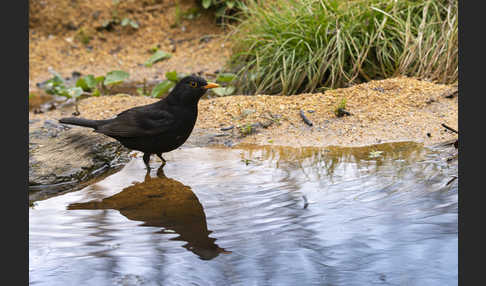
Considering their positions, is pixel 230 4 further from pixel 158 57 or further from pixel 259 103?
pixel 259 103

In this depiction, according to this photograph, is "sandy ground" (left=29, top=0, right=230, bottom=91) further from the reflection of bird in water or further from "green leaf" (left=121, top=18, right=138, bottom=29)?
the reflection of bird in water

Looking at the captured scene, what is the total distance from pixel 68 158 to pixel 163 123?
887 mm

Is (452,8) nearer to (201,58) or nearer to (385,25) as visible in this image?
(385,25)

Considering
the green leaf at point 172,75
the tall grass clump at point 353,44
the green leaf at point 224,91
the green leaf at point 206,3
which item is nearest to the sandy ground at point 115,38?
the green leaf at point 206,3

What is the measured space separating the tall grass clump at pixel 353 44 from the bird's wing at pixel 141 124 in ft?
7.27

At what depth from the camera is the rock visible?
160 inches

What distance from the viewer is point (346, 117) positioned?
16.7 feet

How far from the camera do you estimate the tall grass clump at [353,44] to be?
19.4 ft

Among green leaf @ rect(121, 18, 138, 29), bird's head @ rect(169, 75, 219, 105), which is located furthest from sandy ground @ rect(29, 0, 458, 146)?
bird's head @ rect(169, 75, 219, 105)

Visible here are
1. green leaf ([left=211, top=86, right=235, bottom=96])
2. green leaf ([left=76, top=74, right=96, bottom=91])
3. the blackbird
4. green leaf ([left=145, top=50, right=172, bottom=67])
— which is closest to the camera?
the blackbird

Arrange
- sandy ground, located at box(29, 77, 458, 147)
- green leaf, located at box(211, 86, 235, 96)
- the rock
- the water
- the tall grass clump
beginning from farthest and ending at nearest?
green leaf, located at box(211, 86, 235, 96)
the tall grass clump
sandy ground, located at box(29, 77, 458, 147)
the rock
the water

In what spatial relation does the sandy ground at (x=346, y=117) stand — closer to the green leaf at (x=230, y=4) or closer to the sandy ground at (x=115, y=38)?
the green leaf at (x=230, y=4)

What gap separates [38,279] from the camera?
2564mm

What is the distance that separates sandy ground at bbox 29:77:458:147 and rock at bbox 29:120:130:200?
2.87 ft
